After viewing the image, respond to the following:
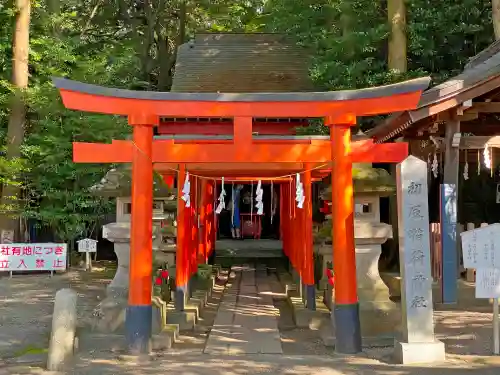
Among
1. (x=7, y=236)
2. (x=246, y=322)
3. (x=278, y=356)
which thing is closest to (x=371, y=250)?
(x=278, y=356)

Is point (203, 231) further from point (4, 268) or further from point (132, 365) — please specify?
point (132, 365)

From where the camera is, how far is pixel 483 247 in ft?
21.3

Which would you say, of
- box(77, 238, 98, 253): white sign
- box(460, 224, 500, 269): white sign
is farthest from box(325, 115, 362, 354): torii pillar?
box(77, 238, 98, 253): white sign

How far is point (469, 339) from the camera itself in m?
7.29

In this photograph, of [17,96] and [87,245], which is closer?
[17,96]

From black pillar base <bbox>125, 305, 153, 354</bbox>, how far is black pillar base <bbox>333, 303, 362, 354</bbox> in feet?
7.68

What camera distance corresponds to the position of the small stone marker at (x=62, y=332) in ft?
20.5

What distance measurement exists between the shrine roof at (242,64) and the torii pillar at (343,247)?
10.7 metres

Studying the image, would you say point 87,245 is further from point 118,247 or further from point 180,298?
point 118,247

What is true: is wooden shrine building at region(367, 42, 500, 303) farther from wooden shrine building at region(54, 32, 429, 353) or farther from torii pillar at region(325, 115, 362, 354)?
torii pillar at region(325, 115, 362, 354)

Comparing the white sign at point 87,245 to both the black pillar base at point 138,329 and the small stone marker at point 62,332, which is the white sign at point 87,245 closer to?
the black pillar base at point 138,329

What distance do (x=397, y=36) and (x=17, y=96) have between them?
10774mm

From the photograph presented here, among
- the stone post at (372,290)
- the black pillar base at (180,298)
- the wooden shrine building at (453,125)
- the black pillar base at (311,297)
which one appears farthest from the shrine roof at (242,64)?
the stone post at (372,290)

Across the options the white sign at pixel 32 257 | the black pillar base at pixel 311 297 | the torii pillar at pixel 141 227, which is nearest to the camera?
the torii pillar at pixel 141 227
